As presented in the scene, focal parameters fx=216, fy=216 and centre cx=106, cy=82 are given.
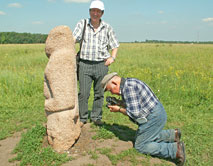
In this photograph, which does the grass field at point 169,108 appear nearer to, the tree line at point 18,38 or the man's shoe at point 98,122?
the man's shoe at point 98,122

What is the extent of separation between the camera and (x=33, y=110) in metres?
6.30

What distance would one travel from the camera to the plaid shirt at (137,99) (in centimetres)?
363

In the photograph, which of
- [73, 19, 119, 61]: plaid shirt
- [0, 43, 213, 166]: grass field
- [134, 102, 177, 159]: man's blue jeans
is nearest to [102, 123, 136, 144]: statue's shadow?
[0, 43, 213, 166]: grass field

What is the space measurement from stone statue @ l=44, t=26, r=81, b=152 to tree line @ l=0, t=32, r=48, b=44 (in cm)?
5539

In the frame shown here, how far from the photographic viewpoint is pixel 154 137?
3.82m

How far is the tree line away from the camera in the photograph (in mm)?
54531

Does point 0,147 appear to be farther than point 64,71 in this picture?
Yes

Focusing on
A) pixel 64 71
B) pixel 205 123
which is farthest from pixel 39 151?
pixel 205 123

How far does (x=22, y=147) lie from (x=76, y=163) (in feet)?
3.83

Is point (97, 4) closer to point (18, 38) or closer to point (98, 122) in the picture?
point (98, 122)

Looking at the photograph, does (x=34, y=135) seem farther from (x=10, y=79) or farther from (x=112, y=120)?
(x=10, y=79)

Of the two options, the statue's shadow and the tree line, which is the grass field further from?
the tree line

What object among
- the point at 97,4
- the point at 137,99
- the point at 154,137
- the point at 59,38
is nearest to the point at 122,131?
the point at 154,137

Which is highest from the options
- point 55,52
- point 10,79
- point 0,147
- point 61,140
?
point 55,52
